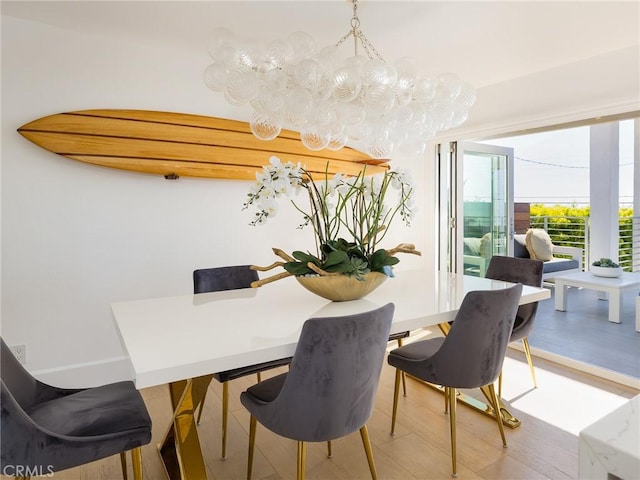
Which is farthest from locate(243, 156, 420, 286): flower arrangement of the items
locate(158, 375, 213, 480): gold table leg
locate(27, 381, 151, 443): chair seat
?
locate(27, 381, 151, 443): chair seat

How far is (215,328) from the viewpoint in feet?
5.29

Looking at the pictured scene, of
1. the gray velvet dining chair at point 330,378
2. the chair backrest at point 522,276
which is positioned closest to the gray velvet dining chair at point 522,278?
the chair backrest at point 522,276

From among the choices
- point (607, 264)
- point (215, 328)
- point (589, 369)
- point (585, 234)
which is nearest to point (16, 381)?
point (215, 328)

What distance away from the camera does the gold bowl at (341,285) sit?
191 cm

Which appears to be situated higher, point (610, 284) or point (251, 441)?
point (610, 284)

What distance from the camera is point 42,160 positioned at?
8.68 feet

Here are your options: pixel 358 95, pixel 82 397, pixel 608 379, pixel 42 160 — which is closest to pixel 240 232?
pixel 42 160

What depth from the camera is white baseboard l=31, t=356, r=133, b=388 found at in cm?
272

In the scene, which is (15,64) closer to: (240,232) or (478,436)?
(240,232)

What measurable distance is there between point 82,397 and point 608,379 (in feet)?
10.8

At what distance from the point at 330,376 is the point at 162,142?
2248 millimetres

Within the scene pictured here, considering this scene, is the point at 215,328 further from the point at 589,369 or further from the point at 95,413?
the point at 589,369

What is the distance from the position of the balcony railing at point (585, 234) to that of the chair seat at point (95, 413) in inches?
230

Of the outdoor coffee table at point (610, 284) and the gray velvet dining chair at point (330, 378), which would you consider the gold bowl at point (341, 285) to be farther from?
the outdoor coffee table at point (610, 284)
